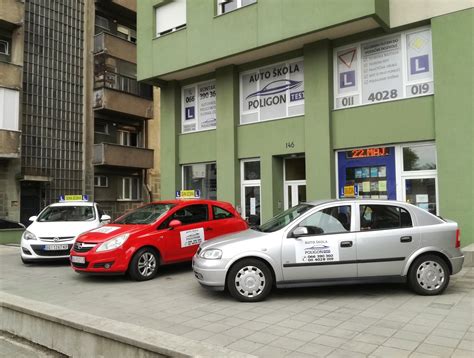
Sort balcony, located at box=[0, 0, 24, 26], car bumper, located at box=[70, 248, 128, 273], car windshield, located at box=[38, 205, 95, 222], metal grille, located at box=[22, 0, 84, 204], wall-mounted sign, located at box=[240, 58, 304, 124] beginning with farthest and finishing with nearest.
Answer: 1. metal grille, located at box=[22, 0, 84, 204]
2. balcony, located at box=[0, 0, 24, 26]
3. wall-mounted sign, located at box=[240, 58, 304, 124]
4. car windshield, located at box=[38, 205, 95, 222]
5. car bumper, located at box=[70, 248, 128, 273]

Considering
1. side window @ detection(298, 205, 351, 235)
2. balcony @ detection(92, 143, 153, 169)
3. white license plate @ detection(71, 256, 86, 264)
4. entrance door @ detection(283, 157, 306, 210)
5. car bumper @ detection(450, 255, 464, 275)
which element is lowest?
white license plate @ detection(71, 256, 86, 264)

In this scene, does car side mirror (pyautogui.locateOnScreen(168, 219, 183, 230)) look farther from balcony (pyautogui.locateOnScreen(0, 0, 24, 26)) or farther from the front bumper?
balcony (pyautogui.locateOnScreen(0, 0, 24, 26))

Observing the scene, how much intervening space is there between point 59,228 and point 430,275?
27.5ft

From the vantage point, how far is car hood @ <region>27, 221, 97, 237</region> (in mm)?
10788

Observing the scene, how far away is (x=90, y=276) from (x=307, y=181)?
630 cm

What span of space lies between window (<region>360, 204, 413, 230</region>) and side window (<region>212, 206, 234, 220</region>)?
154 inches

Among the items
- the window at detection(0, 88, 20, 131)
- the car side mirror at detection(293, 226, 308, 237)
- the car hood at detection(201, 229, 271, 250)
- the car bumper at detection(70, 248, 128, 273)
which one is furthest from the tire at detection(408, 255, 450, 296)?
the window at detection(0, 88, 20, 131)

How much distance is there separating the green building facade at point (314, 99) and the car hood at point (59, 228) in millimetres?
4933

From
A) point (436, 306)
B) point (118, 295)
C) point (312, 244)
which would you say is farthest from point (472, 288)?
point (118, 295)

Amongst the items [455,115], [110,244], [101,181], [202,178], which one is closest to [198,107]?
[202,178]

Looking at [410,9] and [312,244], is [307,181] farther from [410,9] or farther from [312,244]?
[312,244]

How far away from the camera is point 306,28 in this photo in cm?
1181

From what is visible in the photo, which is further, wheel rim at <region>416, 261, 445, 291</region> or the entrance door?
the entrance door

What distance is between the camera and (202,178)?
51.8 ft
